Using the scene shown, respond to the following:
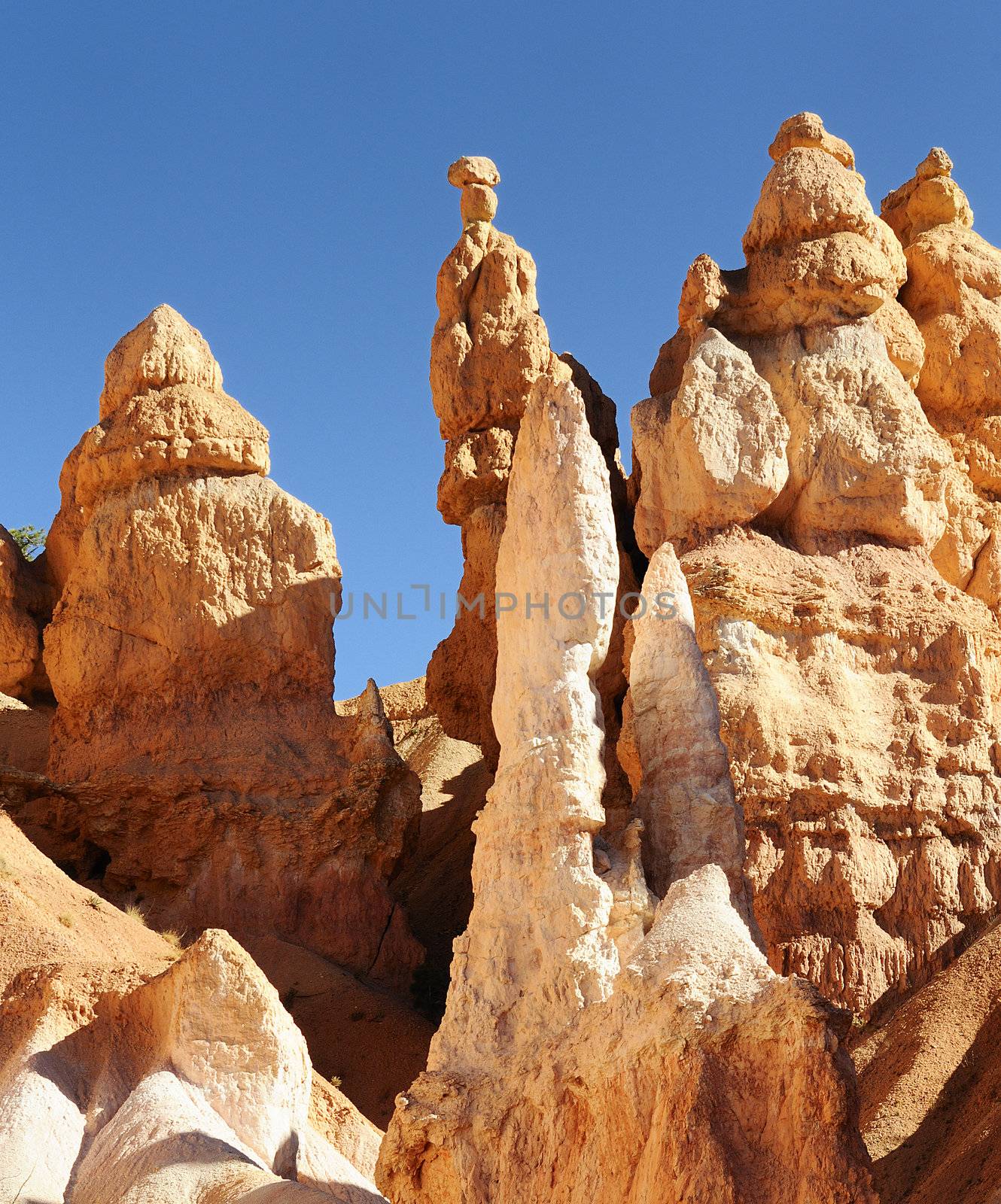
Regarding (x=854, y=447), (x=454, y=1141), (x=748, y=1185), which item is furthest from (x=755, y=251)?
(x=748, y=1185)

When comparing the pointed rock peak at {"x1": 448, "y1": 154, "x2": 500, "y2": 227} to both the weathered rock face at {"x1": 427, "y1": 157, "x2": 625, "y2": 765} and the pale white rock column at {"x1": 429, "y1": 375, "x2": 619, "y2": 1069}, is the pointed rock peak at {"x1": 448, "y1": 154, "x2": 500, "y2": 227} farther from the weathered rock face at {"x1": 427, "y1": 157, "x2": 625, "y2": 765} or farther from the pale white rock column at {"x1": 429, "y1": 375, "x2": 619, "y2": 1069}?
the pale white rock column at {"x1": 429, "y1": 375, "x2": 619, "y2": 1069}

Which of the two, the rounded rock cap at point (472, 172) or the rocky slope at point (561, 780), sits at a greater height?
the rounded rock cap at point (472, 172)

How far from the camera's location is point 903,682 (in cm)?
1878

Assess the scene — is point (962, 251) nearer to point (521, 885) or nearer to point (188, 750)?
point (188, 750)

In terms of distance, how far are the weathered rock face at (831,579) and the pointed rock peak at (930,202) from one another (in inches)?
68.6

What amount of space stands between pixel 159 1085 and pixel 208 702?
886cm

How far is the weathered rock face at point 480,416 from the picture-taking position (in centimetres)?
2347

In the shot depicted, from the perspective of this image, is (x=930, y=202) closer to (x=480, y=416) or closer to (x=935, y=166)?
(x=935, y=166)

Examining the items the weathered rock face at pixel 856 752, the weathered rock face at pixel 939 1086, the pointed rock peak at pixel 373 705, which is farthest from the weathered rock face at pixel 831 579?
the pointed rock peak at pixel 373 705

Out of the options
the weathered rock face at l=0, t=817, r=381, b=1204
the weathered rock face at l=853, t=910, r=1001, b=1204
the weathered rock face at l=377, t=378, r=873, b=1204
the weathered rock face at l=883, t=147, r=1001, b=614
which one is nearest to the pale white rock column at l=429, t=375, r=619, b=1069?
the weathered rock face at l=377, t=378, r=873, b=1204

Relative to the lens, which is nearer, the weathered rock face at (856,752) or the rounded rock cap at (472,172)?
the weathered rock face at (856,752)

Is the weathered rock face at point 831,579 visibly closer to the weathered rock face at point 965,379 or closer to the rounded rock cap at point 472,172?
the weathered rock face at point 965,379

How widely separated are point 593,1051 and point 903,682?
1023 cm

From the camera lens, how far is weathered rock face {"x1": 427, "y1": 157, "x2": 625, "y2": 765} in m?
23.5
